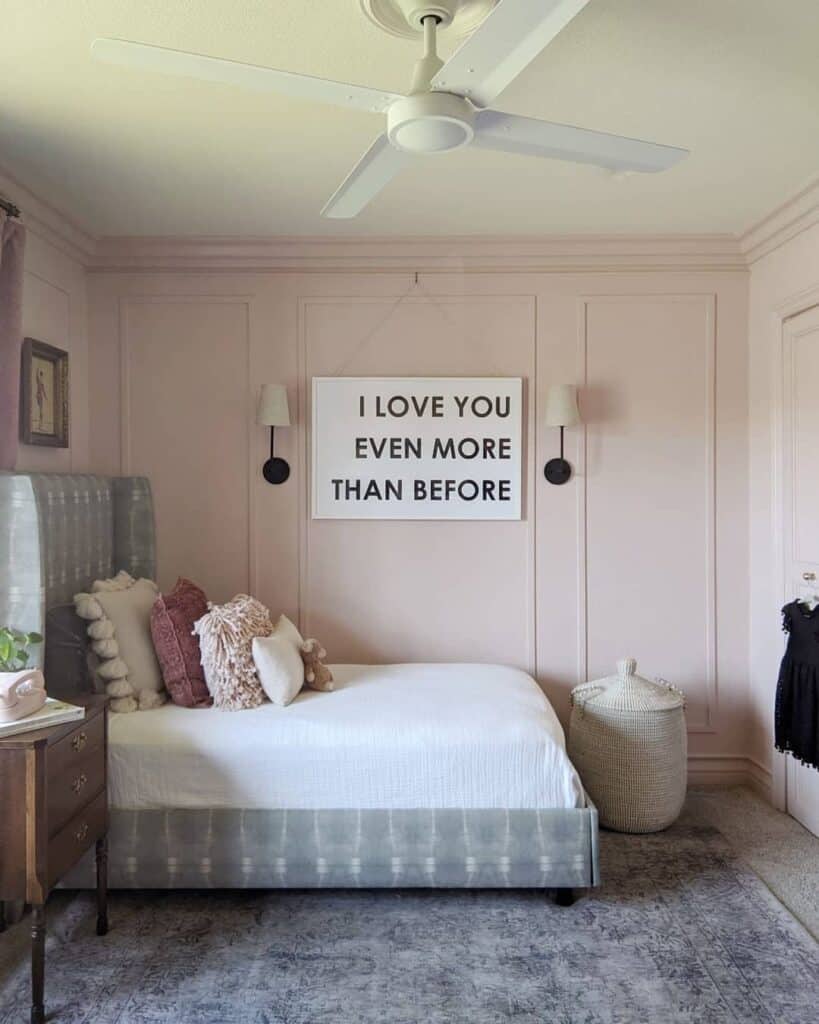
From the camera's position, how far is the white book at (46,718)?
192 centimetres

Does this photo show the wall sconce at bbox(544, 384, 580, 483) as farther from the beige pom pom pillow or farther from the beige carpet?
the beige pom pom pillow

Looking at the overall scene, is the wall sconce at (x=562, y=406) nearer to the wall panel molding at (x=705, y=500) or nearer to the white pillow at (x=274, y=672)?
the wall panel molding at (x=705, y=500)

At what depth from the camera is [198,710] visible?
2555 mm

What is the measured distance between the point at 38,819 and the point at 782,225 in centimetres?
345

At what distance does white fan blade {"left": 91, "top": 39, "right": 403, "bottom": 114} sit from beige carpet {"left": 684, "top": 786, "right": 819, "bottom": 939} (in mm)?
2766

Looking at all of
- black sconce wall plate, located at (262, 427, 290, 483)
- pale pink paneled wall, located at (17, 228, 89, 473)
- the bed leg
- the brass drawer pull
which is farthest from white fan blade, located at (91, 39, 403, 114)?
the bed leg

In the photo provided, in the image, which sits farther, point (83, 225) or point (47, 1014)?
point (83, 225)

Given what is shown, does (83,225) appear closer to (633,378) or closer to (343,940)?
(633,378)

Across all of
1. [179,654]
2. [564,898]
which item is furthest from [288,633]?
[564,898]

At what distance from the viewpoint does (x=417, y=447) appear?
3371 millimetres

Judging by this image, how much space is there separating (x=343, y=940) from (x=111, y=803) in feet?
2.91

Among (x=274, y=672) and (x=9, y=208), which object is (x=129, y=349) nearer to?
(x=9, y=208)

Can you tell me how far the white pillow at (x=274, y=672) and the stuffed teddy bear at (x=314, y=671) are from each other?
0.12 metres

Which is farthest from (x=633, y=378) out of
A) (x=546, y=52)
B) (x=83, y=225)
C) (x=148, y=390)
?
(x=83, y=225)
